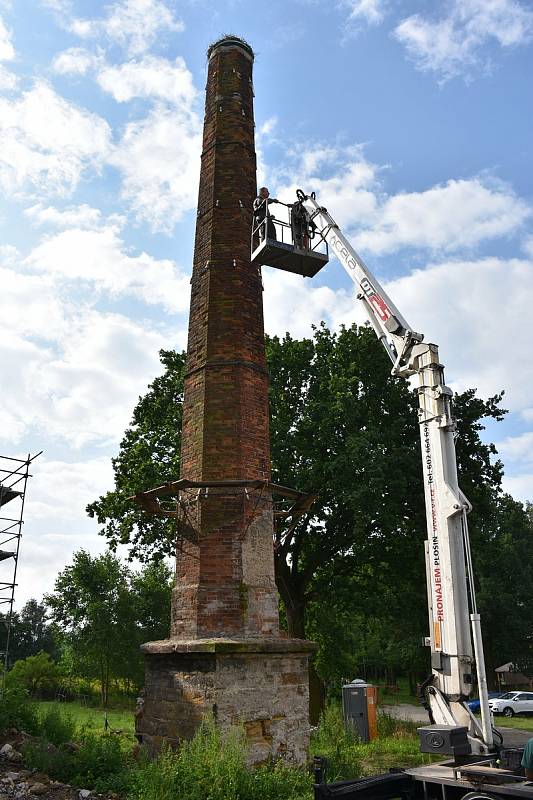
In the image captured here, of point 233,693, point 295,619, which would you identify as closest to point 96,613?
point 295,619

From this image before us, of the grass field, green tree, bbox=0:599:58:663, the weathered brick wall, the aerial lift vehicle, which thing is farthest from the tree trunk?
green tree, bbox=0:599:58:663

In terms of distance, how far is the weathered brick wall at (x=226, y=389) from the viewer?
9.66 metres

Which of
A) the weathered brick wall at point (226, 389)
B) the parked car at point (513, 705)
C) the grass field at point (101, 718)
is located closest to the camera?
the weathered brick wall at point (226, 389)

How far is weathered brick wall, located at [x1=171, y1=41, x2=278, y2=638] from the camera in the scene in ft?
31.7

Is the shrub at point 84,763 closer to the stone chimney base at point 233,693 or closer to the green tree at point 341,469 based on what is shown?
the stone chimney base at point 233,693

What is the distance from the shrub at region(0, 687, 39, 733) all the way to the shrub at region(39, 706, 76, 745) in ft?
0.69

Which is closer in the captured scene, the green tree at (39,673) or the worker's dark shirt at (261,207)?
the worker's dark shirt at (261,207)

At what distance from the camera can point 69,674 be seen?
33000 millimetres

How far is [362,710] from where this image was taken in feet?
52.3

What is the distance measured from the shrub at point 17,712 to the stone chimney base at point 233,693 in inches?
152

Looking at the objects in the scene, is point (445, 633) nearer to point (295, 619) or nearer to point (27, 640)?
point (295, 619)

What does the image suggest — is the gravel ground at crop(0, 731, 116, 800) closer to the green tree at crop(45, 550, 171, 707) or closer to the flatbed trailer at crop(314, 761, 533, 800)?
the flatbed trailer at crop(314, 761, 533, 800)

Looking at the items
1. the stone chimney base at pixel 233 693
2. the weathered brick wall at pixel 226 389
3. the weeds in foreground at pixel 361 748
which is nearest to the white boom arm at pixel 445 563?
the stone chimney base at pixel 233 693

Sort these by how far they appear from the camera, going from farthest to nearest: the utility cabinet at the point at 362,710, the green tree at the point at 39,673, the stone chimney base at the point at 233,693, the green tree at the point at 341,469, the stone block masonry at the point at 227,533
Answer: the green tree at the point at 39,673 < the green tree at the point at 341,469 < the utility cabinet at the point at 362,710 < the stone block masonry at the point at 227,533 < the stone chimney base at the point at 233,693
